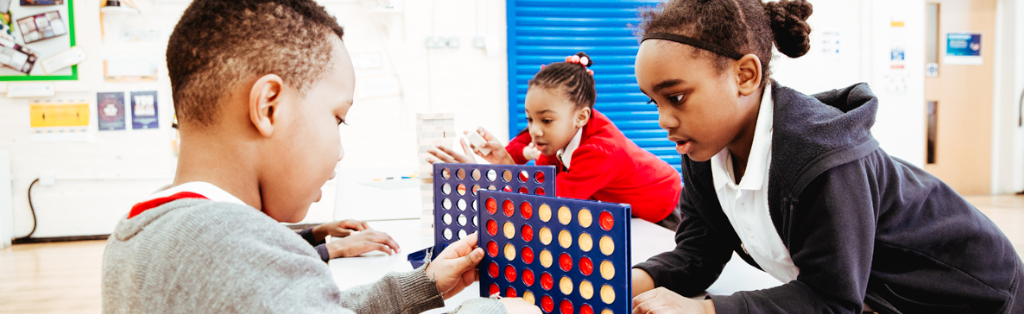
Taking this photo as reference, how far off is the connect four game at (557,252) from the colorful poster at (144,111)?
3707 millimetres

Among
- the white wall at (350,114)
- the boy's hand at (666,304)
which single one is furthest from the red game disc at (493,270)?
the white wall at (350,114)

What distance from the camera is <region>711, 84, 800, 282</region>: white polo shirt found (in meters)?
0.86

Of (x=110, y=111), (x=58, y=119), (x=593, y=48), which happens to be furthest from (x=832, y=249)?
(x=58, y=119)

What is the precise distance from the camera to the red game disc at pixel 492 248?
2.46 feet

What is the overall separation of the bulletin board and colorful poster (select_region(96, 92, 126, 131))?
8.9 inches

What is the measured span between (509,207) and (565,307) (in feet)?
0.49

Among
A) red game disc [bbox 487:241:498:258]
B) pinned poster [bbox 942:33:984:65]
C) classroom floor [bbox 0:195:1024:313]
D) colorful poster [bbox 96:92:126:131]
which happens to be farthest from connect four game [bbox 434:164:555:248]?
pinned poster [bbox 942:33:984:65]

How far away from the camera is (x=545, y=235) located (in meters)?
0.67

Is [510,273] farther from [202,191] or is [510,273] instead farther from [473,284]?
[202,191]

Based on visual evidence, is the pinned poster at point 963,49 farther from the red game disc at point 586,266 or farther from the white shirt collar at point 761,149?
the red game disc at point 586,266

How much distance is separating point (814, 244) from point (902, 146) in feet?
14.7

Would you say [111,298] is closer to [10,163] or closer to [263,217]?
[263,217]

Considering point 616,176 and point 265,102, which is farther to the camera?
point 616,176

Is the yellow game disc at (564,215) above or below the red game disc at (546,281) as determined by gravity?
above
